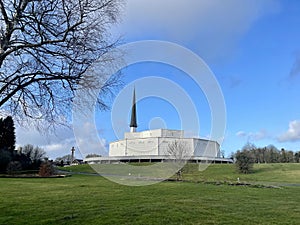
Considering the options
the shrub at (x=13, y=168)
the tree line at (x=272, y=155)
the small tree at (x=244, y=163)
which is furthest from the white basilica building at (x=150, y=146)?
the shrub at (x=13, y=168)

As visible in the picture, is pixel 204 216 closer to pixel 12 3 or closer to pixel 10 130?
pixel 12 3

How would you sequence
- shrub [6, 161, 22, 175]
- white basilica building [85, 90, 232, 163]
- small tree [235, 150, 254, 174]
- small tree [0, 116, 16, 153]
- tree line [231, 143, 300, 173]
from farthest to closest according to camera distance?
tree line [231, 143, 300, 173] → white basilica building [85, 90, 232, 163] → small tree [0, 116, 16, 153] → small tree [235, 150, 254, 174] → shrub [6, 161, 22, 175]

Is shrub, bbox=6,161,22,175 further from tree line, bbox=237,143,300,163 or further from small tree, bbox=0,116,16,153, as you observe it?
tree line, bbox=237,143,300,163

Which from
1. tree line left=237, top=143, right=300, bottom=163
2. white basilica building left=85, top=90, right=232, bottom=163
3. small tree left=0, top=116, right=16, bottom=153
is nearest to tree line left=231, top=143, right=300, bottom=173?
tree line left=237, top=143, right=300, bottom=163

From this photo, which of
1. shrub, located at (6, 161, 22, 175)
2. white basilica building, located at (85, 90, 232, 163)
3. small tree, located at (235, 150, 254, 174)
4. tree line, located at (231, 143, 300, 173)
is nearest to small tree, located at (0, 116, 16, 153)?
shrub, located at (6, 161, 22, 175)

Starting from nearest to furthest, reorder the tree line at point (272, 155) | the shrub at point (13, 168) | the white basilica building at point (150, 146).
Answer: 1. the shrub at point (13, 168)
2. the white basilica building at point (150, 146)
3. the tree line at point (272, 155)

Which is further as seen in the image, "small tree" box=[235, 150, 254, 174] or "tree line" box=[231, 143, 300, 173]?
"tree line" box=[231, 143, 300, 173]

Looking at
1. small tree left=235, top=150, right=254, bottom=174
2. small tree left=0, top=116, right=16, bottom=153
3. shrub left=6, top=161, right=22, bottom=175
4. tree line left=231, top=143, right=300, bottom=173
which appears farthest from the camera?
tree line left=231, top=143, right=300, bottom=173

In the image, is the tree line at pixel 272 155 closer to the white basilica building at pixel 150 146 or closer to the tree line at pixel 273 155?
the tree line at pixel 273 155

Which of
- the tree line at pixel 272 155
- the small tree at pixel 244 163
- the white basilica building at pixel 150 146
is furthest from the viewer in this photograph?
the tree line at pixel 272 155

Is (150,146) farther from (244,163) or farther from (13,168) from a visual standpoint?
(13,168)

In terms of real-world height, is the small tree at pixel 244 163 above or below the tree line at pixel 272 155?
below

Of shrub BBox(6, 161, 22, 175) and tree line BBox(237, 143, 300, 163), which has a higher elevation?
tree line BBox(237, 143, 300, 163)

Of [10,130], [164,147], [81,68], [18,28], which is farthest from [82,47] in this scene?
[164,147]
